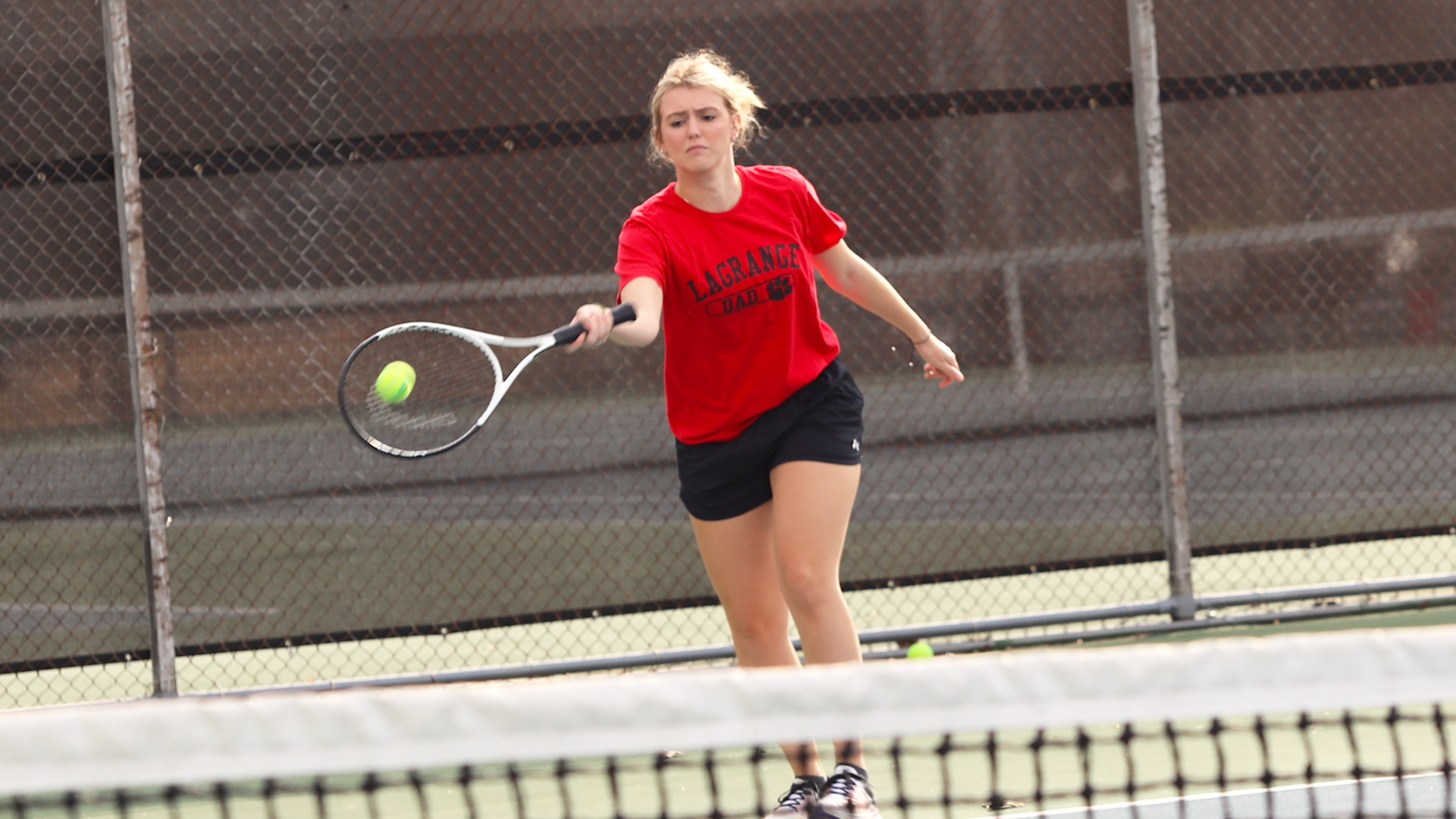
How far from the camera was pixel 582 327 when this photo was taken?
2383 millimetres

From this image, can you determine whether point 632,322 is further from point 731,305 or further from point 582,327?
point 731,305

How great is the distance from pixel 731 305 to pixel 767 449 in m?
0.31

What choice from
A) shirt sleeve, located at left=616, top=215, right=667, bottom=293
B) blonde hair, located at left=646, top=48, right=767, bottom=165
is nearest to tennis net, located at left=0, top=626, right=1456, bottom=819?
shirt sleeve, located at left=616, top=215, right=667, bottom=293

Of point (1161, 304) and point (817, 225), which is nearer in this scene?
point (817, 225)

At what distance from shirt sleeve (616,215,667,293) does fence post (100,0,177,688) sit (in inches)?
78.4

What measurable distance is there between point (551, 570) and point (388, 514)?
0.54 metres

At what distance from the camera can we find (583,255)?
14.2 ft

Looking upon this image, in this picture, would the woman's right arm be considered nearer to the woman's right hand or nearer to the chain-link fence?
the woman's right hand

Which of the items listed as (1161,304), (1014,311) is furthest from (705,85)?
(1161,304)

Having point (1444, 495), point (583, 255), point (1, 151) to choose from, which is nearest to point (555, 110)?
point (583, 255)

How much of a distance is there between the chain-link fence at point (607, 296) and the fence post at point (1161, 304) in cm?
2

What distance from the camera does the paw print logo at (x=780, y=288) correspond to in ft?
9.23

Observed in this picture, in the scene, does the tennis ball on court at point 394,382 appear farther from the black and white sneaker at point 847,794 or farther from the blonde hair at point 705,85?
the black and white sneaker at point 847,794

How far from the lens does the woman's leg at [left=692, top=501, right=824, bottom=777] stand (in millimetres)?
2914
